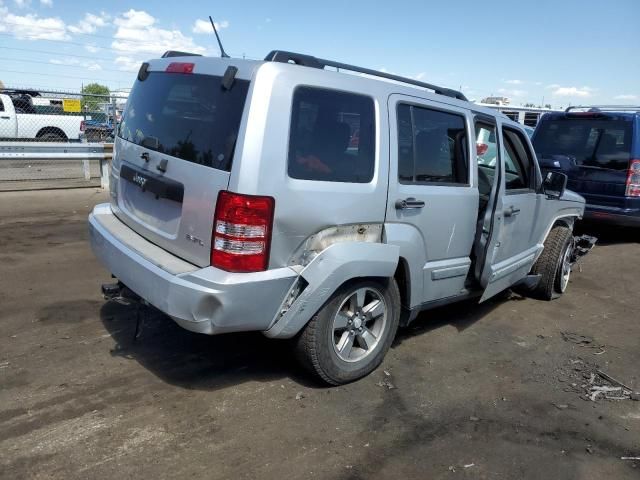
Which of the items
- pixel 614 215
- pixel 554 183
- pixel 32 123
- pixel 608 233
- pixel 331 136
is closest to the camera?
pixel 331 136

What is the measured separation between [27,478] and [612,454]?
9.90 ft

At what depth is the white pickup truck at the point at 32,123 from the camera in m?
16.2

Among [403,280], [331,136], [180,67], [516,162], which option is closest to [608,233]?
[516,162]

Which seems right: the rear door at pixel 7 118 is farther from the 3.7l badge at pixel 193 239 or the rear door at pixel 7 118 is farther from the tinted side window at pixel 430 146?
the tinted side window at pixel 430 146

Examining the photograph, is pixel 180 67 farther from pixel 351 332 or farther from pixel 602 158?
pixel 602 158

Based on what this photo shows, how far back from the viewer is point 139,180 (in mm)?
3572

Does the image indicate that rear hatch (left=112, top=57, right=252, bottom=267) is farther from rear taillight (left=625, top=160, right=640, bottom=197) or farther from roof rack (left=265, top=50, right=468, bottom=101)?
rear taillight (left=625, top=160, right=640, bottom=197)

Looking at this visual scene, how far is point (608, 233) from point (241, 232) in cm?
849

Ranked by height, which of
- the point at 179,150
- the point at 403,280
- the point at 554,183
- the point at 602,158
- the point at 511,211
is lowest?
the point at 403,280

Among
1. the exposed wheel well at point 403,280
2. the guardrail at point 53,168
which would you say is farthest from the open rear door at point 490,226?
the guardrail at point 53,168

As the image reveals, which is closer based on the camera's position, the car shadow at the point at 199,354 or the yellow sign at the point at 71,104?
the car shadow at the point at 199,354

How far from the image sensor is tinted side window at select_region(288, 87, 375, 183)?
308 centimetres

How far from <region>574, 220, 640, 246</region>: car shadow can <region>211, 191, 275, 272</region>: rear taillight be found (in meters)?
7.37

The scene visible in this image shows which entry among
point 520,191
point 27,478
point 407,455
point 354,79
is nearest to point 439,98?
point 354,79
